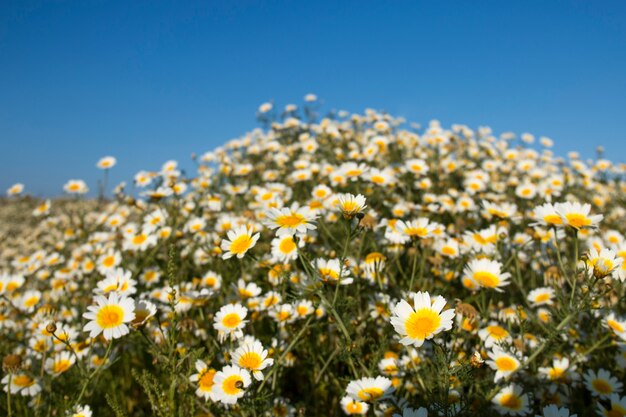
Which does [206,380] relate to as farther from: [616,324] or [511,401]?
[616,324]

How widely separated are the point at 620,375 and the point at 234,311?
220 centimetres

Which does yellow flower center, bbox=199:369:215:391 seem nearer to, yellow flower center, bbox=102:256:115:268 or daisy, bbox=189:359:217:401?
daisy, bbox=189:359:217:401

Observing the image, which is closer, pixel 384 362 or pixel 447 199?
pixel 384 362

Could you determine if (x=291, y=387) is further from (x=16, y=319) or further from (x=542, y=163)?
(x=542, y=163)

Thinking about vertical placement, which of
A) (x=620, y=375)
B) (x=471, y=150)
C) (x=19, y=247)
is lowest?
(x=620, y=375)

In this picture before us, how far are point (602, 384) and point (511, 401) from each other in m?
0.59

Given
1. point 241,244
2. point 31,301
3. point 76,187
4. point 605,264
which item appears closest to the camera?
point 605,264

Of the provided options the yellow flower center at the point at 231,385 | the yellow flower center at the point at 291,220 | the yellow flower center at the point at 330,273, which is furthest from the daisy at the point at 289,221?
the yellow flower center at the point at 231,385

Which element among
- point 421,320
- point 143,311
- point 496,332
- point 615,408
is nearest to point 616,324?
point 615,408

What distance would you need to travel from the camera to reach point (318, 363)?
2.72 m

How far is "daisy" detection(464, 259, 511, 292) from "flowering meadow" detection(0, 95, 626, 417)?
0.01 m

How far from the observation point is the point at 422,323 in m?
1.53

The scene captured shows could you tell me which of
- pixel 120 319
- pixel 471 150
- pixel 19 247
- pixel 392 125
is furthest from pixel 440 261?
pixel 19 247

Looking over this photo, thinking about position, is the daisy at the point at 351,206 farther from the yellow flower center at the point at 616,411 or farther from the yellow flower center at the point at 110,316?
the yellow flower center at the point at 616,411
